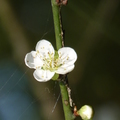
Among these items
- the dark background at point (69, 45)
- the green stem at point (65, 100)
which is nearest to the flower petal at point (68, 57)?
the green stem at point (65, 100)

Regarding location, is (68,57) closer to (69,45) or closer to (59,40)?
(59,40)

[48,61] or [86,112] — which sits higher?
[48,61]

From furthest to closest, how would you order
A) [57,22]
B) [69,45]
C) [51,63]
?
1. [69,45]
2. [51,63]
3. [57,22]

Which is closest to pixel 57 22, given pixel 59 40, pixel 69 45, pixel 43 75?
pixel 59 40
